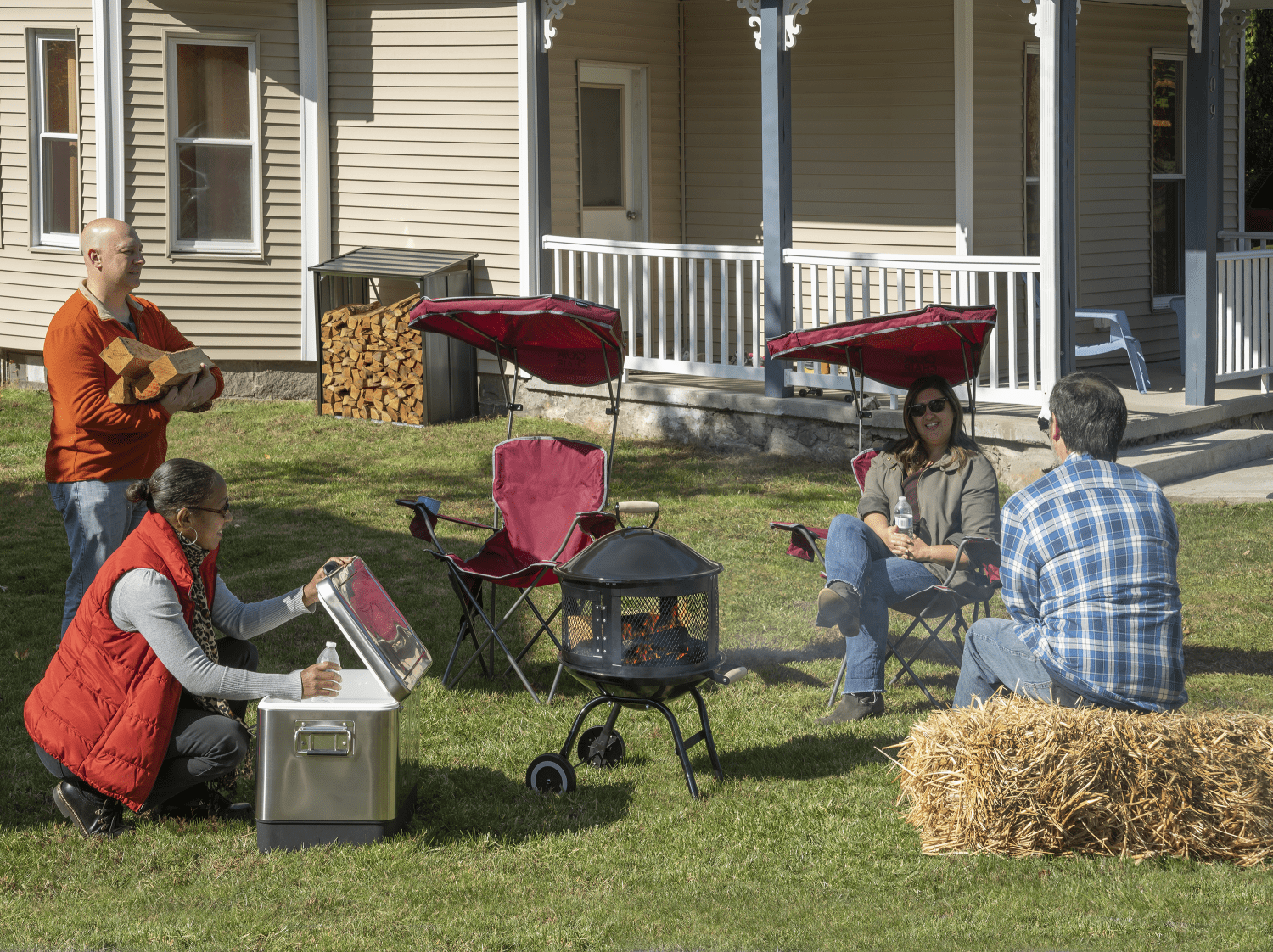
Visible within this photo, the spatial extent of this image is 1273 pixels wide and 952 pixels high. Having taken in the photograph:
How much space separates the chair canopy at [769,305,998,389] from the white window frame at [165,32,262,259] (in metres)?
6.97

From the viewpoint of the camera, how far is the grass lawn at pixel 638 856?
3.67m

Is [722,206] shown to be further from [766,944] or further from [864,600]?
[766,944]

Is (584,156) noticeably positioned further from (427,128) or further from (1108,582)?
(1108,582)

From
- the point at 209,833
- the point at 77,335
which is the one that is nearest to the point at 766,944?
the point at 209,833

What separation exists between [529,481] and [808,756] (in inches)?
82.2

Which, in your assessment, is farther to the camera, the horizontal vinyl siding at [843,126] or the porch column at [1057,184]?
the horizontal vinyl siding at [843,126]

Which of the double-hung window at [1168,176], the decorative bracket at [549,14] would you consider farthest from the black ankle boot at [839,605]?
the double-hung window at [1168,176]

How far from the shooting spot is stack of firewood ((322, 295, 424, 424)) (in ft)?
36.6

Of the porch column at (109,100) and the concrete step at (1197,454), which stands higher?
the porch column at (109,100)

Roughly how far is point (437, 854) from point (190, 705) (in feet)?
2.95

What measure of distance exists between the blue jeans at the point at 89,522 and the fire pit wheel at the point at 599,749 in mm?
1816

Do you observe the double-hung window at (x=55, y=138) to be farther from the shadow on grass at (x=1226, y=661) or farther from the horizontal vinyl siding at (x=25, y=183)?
the shadow on grass at (x=1226, y=661)

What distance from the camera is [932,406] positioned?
5.73 meters

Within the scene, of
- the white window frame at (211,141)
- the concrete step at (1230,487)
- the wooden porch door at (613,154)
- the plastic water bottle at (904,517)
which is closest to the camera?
the plastic water bottle at (904,517)
